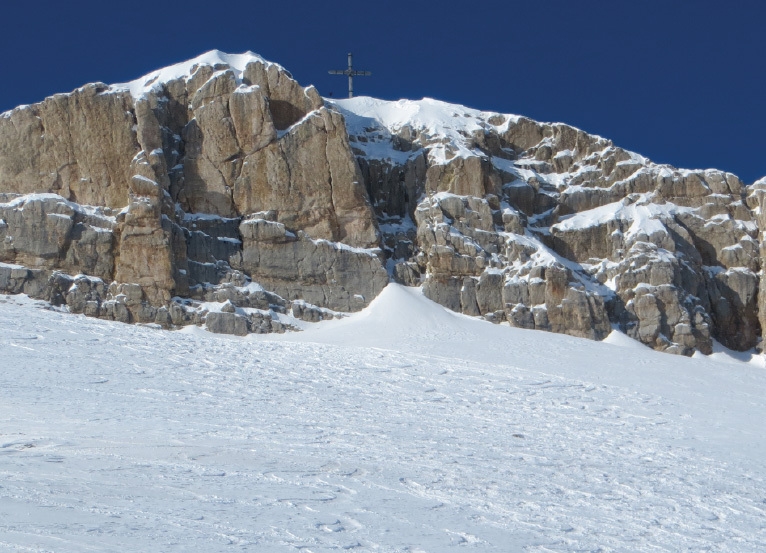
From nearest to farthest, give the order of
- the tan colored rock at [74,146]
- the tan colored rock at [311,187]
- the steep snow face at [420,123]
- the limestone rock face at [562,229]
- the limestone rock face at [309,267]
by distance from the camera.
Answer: the limestone rock face at [562,229] → the limestone rock face at [309,267] → the tan colored rock at [74,146] → the tan colored rock at [311,187] → the steep snow face at [420,123]

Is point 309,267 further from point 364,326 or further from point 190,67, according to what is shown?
point 190,67

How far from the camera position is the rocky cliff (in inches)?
1652

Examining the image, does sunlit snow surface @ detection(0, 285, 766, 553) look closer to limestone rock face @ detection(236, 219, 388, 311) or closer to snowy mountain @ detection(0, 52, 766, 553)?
snowy mountain @ detection(0, 52, 766, 553)

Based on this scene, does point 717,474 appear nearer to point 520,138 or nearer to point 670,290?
point 670,290

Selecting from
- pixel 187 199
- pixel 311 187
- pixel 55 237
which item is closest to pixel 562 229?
pixel 311 187

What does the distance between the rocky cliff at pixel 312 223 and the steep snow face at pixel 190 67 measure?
0.47 ft

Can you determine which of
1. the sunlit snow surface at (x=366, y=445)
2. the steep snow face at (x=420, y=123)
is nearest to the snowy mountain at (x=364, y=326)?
the sunlit snow surface at (x=366, y=445)

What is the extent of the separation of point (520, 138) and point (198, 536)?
151 feet

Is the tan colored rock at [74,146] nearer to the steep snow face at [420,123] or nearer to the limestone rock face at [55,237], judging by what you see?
the limestone rock face at [55,237]

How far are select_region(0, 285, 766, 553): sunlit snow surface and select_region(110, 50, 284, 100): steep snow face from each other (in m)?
15.4

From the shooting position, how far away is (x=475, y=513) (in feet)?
40.6

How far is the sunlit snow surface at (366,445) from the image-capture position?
10.8 m

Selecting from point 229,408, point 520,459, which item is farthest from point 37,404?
point 520,459

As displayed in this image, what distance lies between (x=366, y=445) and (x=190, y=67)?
35153mm
